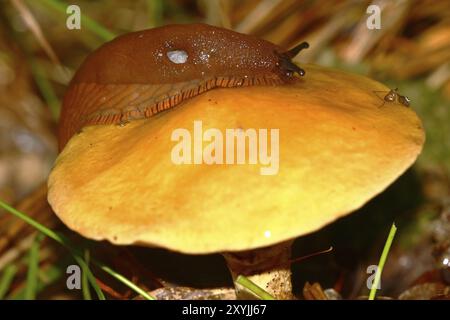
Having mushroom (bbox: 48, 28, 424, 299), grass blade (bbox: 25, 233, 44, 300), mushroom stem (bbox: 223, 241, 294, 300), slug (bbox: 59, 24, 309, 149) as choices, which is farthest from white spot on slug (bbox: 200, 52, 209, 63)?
grass blade (bbox: 25, 233, 44, 300)

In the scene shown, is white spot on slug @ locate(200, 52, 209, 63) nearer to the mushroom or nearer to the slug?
the slug

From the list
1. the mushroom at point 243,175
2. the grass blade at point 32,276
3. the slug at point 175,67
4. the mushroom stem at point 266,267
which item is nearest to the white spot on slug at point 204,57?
the slug at point 175,67

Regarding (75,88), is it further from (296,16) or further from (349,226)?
(296,16)

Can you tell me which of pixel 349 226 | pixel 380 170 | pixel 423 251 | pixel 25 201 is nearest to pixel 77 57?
pixel 25 201

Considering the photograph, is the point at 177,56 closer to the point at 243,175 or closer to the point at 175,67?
the point at 175,67

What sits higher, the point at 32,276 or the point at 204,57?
the point at 204,57

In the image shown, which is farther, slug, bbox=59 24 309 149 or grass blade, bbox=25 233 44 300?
grass blade, bbox=25 233 44 300

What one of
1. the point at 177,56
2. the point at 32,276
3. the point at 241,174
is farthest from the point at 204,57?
the point at 32,276
